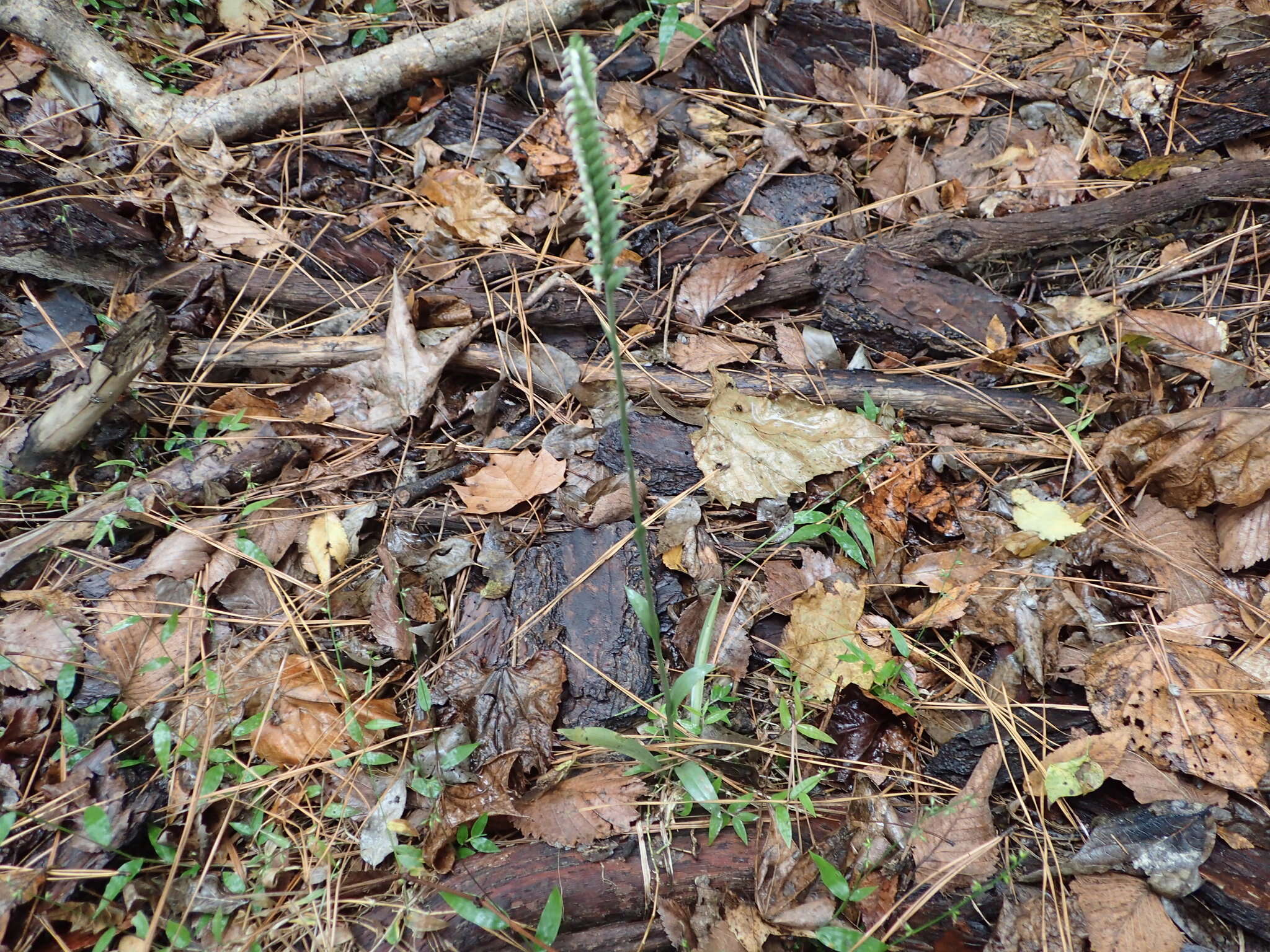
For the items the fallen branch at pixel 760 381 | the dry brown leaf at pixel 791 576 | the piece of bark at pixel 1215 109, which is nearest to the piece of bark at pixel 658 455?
the fallen branch at pixel 760 381

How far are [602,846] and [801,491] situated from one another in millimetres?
1180

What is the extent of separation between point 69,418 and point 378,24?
2344mm

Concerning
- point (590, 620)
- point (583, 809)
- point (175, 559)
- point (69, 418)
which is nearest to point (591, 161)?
point (590, 620)

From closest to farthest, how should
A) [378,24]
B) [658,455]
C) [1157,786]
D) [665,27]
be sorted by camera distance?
[1157,786], [658,455], [665,27], [378,24]

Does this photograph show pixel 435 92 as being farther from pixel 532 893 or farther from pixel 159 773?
pixel 532 893

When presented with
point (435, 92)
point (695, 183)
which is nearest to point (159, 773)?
point (695, 183)

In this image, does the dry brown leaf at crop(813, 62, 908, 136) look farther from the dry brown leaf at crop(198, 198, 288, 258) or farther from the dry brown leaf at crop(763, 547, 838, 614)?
the dry brown leaf at crop(198, 198, 288, 258)

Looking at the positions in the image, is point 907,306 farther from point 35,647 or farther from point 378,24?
point 35,647

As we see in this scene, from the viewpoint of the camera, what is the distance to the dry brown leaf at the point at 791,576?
207 centimetres

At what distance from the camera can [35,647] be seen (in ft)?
6.88

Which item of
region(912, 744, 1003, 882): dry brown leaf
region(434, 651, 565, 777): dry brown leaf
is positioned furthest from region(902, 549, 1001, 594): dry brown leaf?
region(434, 651, 565, 777): dry brown leaf

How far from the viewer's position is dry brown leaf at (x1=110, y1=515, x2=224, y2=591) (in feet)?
7.29

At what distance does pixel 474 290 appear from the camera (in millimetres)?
2754

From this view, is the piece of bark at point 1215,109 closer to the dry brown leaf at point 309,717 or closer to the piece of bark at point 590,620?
the piece of bark at point 590,620
